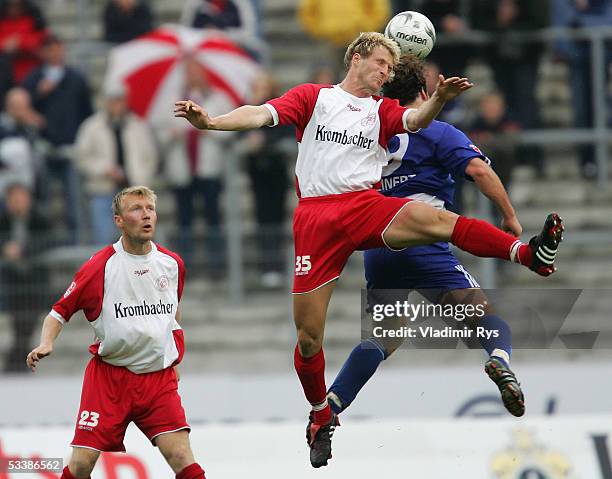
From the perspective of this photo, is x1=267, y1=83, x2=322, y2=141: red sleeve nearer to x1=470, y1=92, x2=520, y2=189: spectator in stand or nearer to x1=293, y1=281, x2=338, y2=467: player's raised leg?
x1=293, y1=281, x2=338, y2=467: player's raised leg

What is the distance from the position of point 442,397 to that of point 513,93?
137 inches

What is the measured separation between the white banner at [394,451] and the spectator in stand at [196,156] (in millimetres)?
3304

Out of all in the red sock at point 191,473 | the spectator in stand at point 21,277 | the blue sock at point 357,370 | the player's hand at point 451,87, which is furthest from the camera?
the spectator in stand at point 21,277

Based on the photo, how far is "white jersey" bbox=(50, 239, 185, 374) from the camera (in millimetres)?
10055

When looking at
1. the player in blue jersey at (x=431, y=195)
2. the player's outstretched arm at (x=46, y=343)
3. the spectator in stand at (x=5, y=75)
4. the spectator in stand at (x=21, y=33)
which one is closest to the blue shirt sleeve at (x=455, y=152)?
the player in blue jersey at (x=431, y=195)

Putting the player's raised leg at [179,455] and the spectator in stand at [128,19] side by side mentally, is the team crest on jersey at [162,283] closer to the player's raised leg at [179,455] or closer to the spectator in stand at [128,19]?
the player's raised leg at [179,455]

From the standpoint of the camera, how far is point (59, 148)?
1570 cm

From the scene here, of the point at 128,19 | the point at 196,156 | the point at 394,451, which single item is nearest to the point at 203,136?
the point at 196,156

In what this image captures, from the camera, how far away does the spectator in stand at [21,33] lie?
53.4ft

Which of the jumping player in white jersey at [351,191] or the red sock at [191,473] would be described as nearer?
the jumping player in white jersey at [351,191]

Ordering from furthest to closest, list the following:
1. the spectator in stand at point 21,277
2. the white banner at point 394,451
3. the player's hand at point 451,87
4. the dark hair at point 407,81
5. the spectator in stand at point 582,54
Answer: the spectator in stand at point 582,54, the spectator in stand at point 21,277, the white banner at point 394,451, the dark hair at point 407,81, the player's hand at point 451,87

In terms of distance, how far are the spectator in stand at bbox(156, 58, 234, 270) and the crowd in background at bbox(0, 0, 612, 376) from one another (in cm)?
1

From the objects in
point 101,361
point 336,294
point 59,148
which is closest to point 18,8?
point 59,148

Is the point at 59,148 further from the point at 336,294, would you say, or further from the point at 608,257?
the point at 608,257
